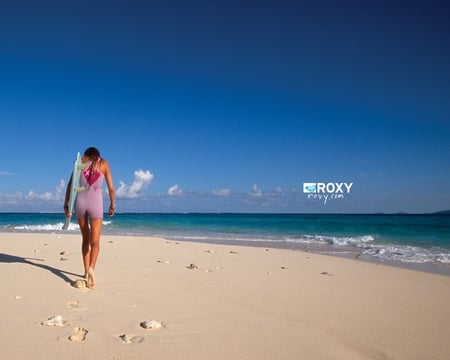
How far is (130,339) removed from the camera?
3.13 meters

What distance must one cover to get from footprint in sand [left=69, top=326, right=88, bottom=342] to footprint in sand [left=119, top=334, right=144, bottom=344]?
318 mm

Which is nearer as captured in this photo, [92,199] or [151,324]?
[151,324]

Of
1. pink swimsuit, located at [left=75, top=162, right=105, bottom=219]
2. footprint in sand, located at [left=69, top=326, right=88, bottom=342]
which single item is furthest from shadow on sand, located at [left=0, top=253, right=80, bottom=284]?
footprint in sand, located at [left=69, top=326, right=88, bottom=342]

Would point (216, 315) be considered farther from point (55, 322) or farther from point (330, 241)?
point (330, 241)

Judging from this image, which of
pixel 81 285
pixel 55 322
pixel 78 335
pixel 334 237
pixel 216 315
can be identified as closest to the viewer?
pixel 78 335

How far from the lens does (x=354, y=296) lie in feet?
17.1

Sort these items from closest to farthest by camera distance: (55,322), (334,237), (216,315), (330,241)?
(55,322) < (216,315) < (330,241) < (334,237)

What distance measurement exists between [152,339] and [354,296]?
3.25 meters

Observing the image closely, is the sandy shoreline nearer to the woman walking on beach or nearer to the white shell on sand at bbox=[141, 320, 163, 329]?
the white shell on sand at bbox=[141, 320, 163, 329]

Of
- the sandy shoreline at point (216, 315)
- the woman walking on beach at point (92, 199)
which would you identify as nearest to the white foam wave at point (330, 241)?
the sandy shoreline at point (216, 315)

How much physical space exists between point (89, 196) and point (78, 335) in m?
2.40

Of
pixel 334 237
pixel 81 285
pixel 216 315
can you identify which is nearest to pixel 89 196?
pixel 81 285

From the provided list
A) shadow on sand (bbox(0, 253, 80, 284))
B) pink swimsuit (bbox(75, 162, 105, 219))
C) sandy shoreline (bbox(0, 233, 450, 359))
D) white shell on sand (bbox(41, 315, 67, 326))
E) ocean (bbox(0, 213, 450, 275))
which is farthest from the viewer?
ocean (bbox(0, 213, 450, 275))

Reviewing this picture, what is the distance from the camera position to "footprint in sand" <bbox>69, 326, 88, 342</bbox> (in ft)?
9.99
